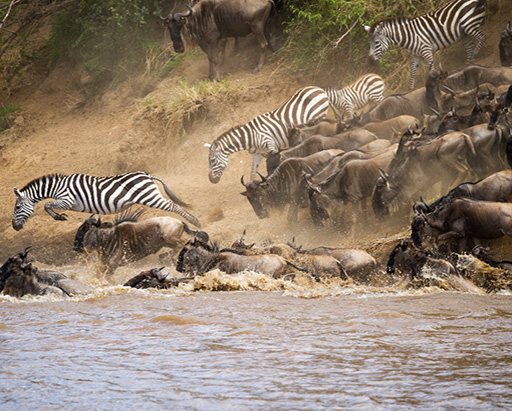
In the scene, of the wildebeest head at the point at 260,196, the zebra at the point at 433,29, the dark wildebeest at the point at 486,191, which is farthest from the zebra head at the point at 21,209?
the dark wildebeest at the point at 486,191

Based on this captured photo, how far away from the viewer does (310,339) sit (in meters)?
4.67

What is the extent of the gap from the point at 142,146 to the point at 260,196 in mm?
5321

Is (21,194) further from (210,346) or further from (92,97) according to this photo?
(210,346)

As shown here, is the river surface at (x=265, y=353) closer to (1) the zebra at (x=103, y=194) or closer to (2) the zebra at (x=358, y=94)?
(1) the zebra at (x=103, y=194)

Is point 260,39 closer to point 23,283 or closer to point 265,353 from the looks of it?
point 23,283

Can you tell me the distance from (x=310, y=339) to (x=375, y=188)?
4.98m

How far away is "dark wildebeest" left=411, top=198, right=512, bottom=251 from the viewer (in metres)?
7.14

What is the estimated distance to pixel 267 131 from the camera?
13.5m

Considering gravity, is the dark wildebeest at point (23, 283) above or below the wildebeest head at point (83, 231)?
below

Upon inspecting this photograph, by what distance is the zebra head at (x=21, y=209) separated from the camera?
1278 centimetres

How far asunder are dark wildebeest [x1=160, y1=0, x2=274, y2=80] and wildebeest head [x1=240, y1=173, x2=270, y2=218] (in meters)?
5.83

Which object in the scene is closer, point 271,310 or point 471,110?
point 271,310

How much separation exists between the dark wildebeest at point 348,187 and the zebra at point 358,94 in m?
3.98

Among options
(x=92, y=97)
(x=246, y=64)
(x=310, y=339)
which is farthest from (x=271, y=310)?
(x=92, y=97)
